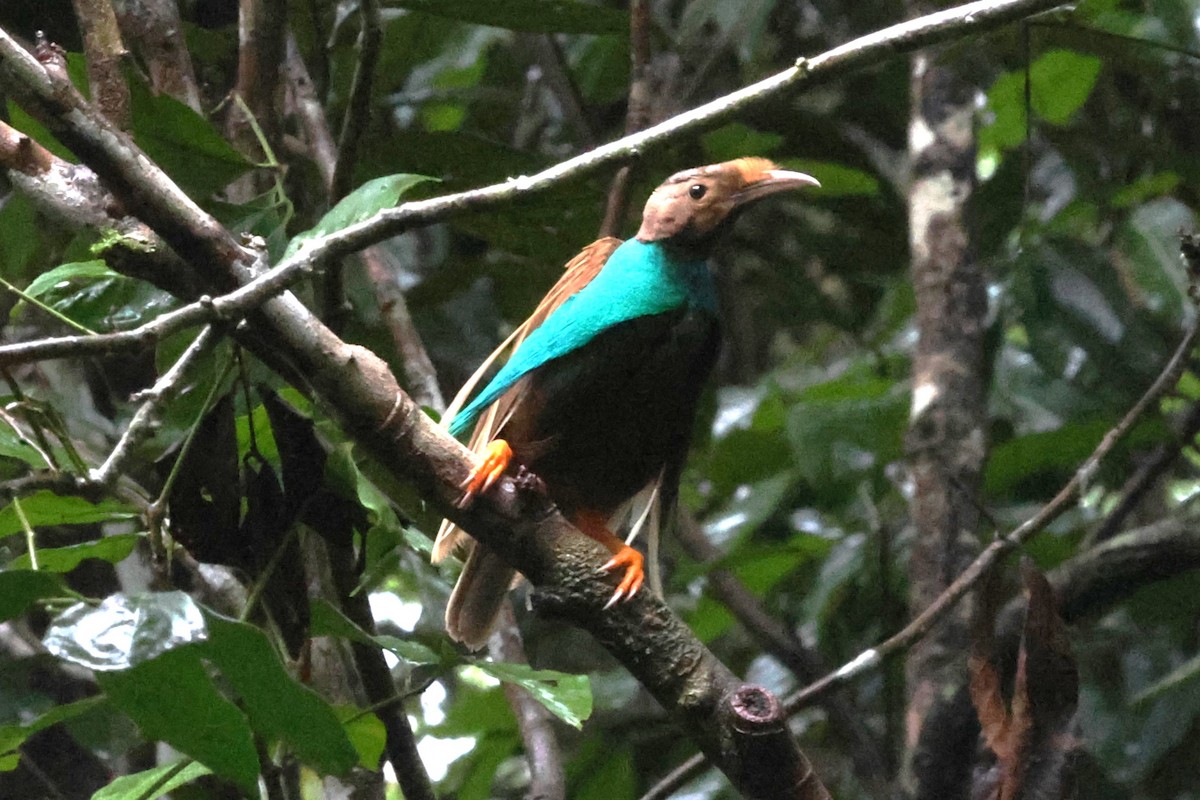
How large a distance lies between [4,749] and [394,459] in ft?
2.48

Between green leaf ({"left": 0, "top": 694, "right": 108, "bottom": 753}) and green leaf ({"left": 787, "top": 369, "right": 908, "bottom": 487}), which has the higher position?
green leaf ({"left": 0, "top": 694, "right": 108, "bottom": 753})

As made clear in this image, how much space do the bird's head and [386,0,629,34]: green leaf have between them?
45 cm

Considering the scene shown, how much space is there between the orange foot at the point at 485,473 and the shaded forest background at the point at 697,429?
188mm

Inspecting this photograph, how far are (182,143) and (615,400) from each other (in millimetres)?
942

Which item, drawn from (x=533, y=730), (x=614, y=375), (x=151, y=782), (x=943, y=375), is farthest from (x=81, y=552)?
(x=943, y=375)

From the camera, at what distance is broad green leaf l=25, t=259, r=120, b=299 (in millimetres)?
2115

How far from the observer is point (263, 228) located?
2.60 metres

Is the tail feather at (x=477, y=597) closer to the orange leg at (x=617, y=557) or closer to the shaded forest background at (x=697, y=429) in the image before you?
the shaded forest background at (x=697, y=429)

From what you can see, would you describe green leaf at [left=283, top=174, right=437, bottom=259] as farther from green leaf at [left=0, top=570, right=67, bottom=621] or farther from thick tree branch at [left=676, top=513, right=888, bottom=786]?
thick tree branch at [left=676, top=513, right=888, bottom=786]

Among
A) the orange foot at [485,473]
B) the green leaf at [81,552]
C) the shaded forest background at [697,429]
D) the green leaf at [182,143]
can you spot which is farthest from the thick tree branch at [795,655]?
the green leaf at [81,552]

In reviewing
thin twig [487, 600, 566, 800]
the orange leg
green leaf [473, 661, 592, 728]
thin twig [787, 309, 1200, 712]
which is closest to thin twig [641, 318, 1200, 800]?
thin twig [787, 309, 1200, 712]

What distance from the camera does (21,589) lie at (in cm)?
169

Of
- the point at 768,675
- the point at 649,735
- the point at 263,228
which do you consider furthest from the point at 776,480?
the point at 263,228

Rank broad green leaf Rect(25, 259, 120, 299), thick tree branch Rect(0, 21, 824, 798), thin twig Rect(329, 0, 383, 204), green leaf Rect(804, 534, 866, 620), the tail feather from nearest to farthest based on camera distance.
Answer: thick tree branch Rect(0, 21, 824, 798), broad green leaf Rect(25, 259, 120, 299), thin twig Rect(329, 0, 383, 204), the tail feather, green leaf Rect(804, 534, 866, 620)
